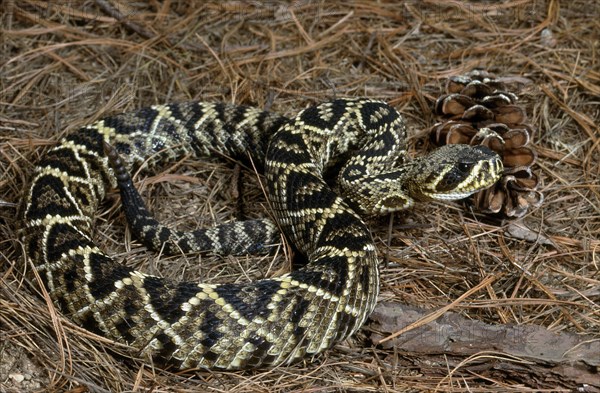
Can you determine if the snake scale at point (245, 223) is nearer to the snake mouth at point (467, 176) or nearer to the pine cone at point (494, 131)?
the snake mouth at point (467, 176)

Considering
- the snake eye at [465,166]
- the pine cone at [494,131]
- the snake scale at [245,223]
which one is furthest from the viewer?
the pine cone at [494,131]

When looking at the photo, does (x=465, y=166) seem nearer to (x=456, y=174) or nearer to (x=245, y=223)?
(x=456, y=174)

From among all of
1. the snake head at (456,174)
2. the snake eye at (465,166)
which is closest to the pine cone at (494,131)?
the snake head at (456,174)

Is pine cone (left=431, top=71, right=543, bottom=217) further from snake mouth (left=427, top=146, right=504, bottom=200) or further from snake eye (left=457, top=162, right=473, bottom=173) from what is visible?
→ snake eye (left=457, top=162, right=473, bottom=173)

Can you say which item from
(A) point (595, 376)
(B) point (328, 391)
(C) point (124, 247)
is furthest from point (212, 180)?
(A) point (595, 376)

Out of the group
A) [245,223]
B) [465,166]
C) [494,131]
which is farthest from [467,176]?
[245,223]
